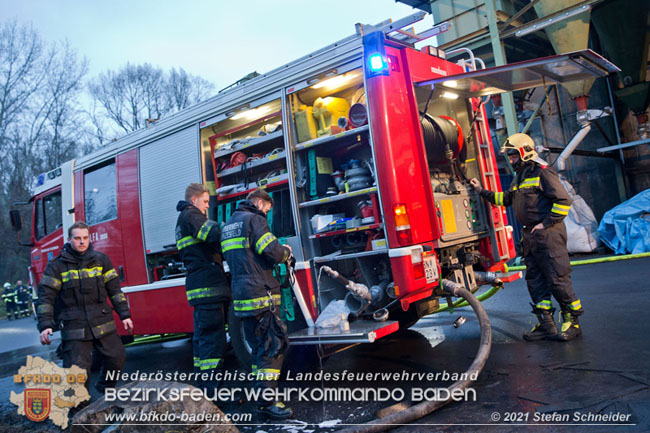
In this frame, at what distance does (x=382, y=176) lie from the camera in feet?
13.4

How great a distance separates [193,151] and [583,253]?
972cm

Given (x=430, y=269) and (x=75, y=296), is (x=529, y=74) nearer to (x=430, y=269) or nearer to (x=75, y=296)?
(x=430, y=269)

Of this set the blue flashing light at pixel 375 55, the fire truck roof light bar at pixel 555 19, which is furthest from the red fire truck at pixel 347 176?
the fire truck roof light bar at pixel 555 19

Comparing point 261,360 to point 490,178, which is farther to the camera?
point 490,178

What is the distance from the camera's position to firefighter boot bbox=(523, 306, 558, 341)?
15.7 feet

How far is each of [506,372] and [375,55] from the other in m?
2.81

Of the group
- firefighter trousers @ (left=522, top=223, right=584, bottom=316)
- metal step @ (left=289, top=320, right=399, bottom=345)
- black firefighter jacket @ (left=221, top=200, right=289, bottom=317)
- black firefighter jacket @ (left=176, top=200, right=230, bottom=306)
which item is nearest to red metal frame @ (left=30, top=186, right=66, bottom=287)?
black firefighter jacket @ (left=176, top=200, right=230, bottom=306)

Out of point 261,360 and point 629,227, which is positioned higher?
point 629,227

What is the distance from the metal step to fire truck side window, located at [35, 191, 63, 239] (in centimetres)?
490

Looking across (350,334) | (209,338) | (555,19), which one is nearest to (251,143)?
(209,338)

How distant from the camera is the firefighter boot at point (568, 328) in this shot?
4660 millimetres

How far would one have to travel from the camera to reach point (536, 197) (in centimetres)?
488

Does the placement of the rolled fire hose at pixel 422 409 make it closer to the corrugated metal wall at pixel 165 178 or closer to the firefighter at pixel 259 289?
the firefighter at pixel 259 289

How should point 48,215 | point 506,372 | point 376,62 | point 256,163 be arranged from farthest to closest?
point 48,215, point 256,163, point 376,62, point 506,372
